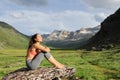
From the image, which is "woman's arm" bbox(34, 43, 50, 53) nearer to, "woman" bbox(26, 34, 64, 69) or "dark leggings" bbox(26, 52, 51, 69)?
"woman" bbox(26, 34, 64, 69)

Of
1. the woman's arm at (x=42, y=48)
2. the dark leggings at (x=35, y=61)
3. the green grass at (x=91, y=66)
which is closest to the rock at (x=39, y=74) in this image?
the dark leggings at (x=35, y=61)

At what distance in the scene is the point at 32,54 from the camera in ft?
71.2

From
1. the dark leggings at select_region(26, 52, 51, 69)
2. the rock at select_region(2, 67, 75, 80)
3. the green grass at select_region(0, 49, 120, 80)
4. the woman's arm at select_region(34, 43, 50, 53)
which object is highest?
the woman's arm at select_region(34, 43, 50, 53)

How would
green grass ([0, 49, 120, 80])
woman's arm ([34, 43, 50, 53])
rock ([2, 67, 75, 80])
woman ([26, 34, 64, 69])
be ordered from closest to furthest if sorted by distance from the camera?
woman's arm ([34, 43, 50, 53]), rock ([2, 67, 75, 80]), woman ([26, 34, 64, 69]), green grass ([0, 49, 120, 80])

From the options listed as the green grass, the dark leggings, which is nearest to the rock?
the dark leggings

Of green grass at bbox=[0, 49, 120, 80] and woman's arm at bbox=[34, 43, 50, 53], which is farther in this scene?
green grass at bbox=[0, 49, 120, 80]

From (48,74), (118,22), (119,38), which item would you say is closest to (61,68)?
(48,74)

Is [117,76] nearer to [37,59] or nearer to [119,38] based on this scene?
[37,59]

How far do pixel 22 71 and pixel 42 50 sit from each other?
6.71ft

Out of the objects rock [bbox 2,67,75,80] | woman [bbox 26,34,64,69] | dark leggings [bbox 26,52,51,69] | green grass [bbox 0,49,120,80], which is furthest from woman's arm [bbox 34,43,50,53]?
green grass [bbox 0,49,120,80]

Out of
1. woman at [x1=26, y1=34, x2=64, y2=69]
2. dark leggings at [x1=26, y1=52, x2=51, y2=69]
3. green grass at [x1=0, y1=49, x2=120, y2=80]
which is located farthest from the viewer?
green grass at [x1=0, y1=49, x2=120, y2=80]

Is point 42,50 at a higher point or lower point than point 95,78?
higher

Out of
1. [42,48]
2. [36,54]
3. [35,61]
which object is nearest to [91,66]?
[36,54]

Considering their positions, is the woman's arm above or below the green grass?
above
